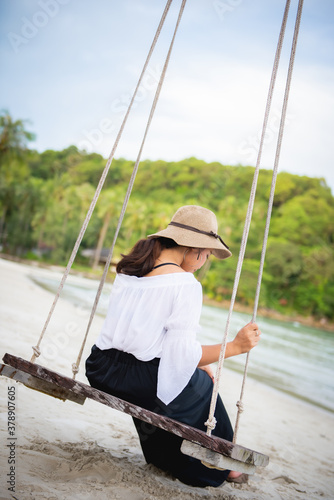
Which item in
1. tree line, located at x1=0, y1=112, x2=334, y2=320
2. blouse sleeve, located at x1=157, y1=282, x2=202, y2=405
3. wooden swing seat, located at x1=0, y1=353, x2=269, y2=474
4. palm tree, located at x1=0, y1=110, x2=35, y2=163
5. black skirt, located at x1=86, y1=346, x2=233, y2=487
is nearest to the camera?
wooden swing seat, located at x1=0, y1=353, x2=269, y2=474

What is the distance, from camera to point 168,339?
185cm

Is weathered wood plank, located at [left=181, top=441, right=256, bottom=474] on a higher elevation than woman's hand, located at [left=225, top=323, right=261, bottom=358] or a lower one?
lower

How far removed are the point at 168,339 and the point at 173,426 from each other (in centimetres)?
34

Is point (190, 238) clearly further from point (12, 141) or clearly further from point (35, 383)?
point (12, 141)

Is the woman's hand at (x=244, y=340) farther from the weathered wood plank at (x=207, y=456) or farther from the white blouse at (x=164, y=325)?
the weathered wood plank at (x=207, y=456)

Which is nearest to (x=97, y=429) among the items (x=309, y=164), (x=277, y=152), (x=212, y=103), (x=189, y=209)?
(x=189, y=209)

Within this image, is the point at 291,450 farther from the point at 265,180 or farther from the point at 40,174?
the point at 265,180

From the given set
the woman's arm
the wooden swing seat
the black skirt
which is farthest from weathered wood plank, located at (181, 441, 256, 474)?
→ the woman's arm

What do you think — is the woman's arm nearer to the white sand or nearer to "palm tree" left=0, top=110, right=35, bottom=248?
the white sand

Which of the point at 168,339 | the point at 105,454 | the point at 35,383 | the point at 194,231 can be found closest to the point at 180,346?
the point at 168,339

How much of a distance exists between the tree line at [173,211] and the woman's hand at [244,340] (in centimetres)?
3087

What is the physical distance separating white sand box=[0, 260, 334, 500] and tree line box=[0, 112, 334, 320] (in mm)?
28726

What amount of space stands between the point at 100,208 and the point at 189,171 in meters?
36.3

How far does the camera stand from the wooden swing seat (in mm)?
1684
